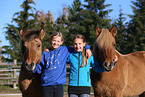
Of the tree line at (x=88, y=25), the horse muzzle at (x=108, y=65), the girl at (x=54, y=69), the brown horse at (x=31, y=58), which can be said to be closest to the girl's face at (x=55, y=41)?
the girl at (x=54, y=69)

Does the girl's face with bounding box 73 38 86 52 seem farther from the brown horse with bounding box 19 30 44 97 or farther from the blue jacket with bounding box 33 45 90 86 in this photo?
the brown horse with bounding box 19 30 44 97

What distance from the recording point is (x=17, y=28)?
21.5 metres

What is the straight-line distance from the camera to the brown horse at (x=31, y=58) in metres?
3.08

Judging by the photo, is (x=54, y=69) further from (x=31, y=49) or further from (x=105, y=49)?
(x=105, y=49)

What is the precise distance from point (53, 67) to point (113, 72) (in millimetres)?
1480

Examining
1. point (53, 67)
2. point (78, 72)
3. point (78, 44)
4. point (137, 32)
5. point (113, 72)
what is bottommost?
point (113, 72)

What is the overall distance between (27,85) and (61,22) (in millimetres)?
23394

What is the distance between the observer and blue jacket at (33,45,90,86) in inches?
124

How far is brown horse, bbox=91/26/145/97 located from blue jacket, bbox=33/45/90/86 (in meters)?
0.72

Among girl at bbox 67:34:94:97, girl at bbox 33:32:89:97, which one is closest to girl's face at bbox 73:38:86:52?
girl at bbox 67:34:94:97

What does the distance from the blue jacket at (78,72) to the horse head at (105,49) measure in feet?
0.81

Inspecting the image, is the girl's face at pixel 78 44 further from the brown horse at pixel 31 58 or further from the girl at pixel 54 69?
the brown horse at pixel 31 58

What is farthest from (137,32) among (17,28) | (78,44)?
(78,44)

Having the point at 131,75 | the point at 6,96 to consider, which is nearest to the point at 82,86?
the point at 131,75
